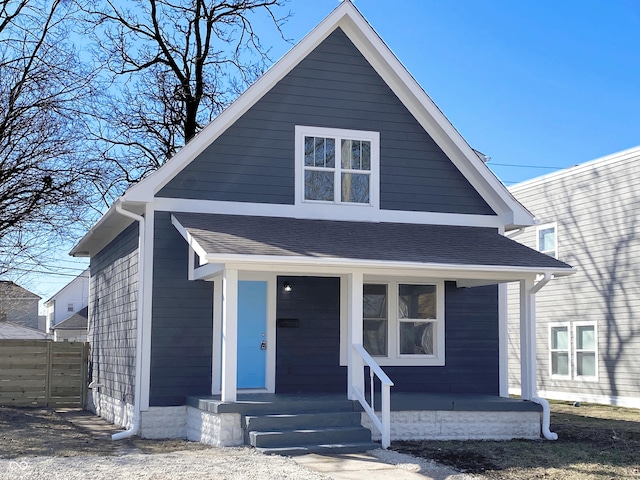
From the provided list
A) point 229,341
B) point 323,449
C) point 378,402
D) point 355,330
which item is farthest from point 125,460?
point 378,402

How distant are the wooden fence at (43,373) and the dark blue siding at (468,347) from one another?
27.4 ft

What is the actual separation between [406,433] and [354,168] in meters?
4.69

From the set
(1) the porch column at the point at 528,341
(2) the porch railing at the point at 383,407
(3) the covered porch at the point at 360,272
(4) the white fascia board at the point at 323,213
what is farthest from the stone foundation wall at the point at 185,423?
(1) the porch column at the point at 528,341

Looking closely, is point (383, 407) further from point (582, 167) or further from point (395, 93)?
point (582, 167)

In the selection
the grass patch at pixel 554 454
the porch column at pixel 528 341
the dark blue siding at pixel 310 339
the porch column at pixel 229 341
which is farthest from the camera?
the dark blue siding at pixel 310 339

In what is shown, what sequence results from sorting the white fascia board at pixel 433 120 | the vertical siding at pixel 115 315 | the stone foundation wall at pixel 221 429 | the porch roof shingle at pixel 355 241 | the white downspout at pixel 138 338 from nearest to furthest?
the stone foundation wall at pixel 221 429 → the porch roof shingle at pixel 355 241 → the white downspout at pixel 138 338 → the vertical siding at pixel 115 315 → the white fascia board at pixel 433 120

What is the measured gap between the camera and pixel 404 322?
46.8 feet

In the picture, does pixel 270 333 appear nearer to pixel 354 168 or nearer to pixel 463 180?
pixel 354 168

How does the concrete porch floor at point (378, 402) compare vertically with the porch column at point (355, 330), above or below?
below

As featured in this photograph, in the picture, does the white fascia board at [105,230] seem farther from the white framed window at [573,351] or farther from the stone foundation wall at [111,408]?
the white framed window at [573,351]

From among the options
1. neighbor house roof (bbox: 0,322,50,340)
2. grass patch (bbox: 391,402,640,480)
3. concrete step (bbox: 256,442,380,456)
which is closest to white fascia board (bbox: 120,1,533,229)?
grass patch (bbox: 391,402,640,480)

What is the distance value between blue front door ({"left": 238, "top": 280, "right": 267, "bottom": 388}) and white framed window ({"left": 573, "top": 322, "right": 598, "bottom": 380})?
968 centimetres

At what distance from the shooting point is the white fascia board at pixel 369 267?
11078mm

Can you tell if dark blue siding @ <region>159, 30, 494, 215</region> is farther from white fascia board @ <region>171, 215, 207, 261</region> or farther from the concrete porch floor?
the concrete porch floor
